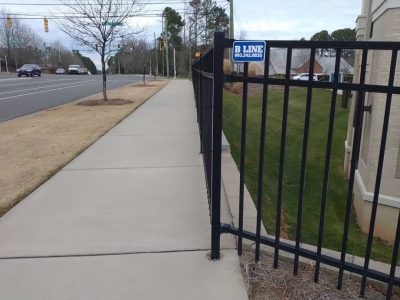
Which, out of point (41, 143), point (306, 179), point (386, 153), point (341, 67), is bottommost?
point (306, 179)

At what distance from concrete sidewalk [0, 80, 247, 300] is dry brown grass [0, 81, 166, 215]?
287mm

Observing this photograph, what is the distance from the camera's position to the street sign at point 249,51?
2584 mm

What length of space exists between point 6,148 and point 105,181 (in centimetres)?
333

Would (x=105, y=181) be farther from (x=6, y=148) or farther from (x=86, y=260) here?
(x=6, y=148)

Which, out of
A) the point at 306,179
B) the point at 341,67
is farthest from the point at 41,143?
the point at 341,67

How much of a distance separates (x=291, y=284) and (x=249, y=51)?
1641 mm

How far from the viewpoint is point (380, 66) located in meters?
6.43

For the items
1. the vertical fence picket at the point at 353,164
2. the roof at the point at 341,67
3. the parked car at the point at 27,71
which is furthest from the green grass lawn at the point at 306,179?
the parked car at the point at 27,71

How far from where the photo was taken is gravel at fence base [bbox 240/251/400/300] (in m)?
2.68

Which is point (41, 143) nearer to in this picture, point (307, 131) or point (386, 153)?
point (386, 153)

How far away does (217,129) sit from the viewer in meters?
2.95

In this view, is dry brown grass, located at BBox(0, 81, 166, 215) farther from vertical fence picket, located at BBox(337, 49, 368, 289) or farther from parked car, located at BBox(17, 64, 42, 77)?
parked car, located at BBox(17, 64, 42, 77)

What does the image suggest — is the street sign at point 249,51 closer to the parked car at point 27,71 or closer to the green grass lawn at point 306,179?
the green grass lawn at point 306,179

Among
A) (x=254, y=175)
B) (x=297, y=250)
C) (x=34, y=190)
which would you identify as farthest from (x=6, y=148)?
(x=297, y=250)
